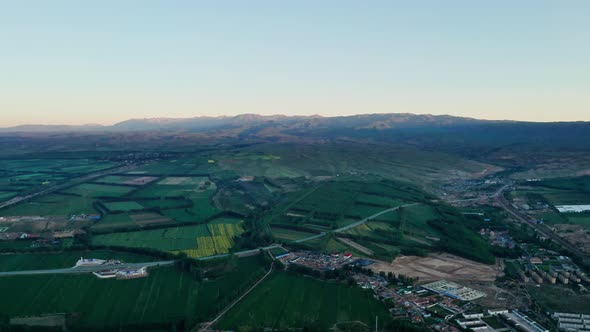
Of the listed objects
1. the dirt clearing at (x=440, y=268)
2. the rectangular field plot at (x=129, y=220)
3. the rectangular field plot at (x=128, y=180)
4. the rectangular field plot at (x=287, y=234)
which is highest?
the rectangular field plot at (x=128, y=180)

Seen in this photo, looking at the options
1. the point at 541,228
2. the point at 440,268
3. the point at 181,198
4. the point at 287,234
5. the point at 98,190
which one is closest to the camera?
the point at 440,268

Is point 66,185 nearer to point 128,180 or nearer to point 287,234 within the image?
point 128,180

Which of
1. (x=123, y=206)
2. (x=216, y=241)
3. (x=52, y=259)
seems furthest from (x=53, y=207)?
(x=216, y=241)

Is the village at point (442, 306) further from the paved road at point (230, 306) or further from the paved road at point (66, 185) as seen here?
the paved road at point (66, 185)

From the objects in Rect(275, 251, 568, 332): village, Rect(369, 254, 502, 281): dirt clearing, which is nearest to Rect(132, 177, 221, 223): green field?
Rect(275, 251, 568, 332): village

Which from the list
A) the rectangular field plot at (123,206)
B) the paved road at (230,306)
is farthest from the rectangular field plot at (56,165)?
the paved road at (230,306)

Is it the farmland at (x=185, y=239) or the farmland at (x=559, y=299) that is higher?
the farmland at (x=185, y=239)

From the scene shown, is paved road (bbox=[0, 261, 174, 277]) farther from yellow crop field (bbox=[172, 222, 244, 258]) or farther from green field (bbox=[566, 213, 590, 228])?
green field (bbox=[566, 213, 590, 228])
